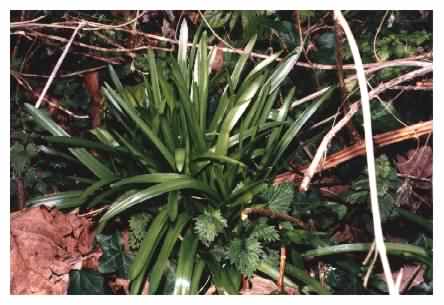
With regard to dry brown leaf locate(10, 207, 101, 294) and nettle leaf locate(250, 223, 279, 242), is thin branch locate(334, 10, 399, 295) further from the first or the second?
dry brown leaf locate(10, 207, 101, 294)


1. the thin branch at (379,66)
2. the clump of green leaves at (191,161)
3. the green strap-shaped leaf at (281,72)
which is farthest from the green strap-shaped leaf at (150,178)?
the thin branch at (379,66)

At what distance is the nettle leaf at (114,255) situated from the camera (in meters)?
2.08

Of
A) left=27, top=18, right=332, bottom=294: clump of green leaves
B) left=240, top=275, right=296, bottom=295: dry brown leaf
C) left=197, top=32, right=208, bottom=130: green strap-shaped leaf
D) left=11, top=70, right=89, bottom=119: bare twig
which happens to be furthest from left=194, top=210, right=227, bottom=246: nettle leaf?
left=11, top=70, right=89, bottom=119: bare twig

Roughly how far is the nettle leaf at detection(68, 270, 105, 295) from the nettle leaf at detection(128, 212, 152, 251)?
171 millimetres

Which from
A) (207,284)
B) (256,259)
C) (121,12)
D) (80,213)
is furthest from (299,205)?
(121,12)

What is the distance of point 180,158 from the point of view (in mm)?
2049

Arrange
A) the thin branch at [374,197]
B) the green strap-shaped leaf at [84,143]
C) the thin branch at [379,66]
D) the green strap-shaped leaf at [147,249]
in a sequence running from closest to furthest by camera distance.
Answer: the thin branch at [374,197] < the green strap-shaped leaf at [147,249] < the green strap-shaped leaf at [84,143] < the thin branch at [379,66]

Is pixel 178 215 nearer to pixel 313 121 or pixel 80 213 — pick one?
pixel 80 213

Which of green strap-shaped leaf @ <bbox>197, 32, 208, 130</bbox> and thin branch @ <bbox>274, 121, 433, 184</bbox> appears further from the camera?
thin branch @ <bbox>274, 121, 433, 184</bbox>

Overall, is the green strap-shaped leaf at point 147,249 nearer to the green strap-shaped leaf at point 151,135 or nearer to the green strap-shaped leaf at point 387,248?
the green strap-shaped leaf at point 151,135

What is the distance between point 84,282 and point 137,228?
0.27 meters

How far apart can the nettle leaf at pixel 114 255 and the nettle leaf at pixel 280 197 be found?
0.56 m

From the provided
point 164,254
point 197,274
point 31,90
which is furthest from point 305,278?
point 31,90

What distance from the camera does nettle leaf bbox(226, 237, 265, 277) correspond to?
199 centimetres
